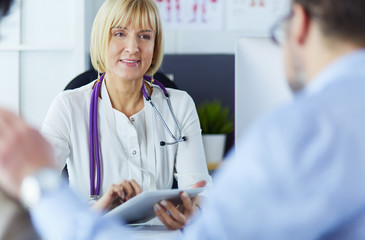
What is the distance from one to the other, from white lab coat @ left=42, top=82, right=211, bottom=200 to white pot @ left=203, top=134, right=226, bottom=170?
35.9 inches

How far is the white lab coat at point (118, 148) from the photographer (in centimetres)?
180

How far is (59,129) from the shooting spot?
180 centimetres

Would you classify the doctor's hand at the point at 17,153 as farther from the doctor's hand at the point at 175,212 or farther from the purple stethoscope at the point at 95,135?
the purple stethoscope at the point at 95,135

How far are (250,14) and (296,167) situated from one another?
120 inches

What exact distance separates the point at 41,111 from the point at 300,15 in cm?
285

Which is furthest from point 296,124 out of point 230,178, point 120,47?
point 120,47

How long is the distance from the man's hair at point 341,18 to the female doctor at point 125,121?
1161mm

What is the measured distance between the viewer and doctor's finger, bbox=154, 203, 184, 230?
1.30 metres

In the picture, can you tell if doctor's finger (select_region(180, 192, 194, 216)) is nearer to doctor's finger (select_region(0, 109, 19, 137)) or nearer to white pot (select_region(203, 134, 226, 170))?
doctor's finger (select_region(0, 109, 19, 137))

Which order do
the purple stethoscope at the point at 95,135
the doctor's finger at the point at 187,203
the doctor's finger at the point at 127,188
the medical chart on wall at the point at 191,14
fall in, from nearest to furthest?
the doctor's finger at the point at 187,203 → the doctor's finger at the point at 127,188 → the purple stethoscope at the point at 95,135 → the medical chart on wall at the point at 191,14

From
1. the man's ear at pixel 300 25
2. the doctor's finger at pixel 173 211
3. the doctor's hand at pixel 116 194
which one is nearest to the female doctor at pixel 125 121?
the doctor's hand at pixel 116 194

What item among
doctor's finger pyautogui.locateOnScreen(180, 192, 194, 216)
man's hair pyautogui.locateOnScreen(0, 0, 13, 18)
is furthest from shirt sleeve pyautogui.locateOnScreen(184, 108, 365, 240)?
doctor's finger pyautogui.locateOnScreen(180, 192, 194, 216)

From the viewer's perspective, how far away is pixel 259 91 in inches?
54.2

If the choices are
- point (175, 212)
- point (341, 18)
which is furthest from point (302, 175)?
point (175, 212)
